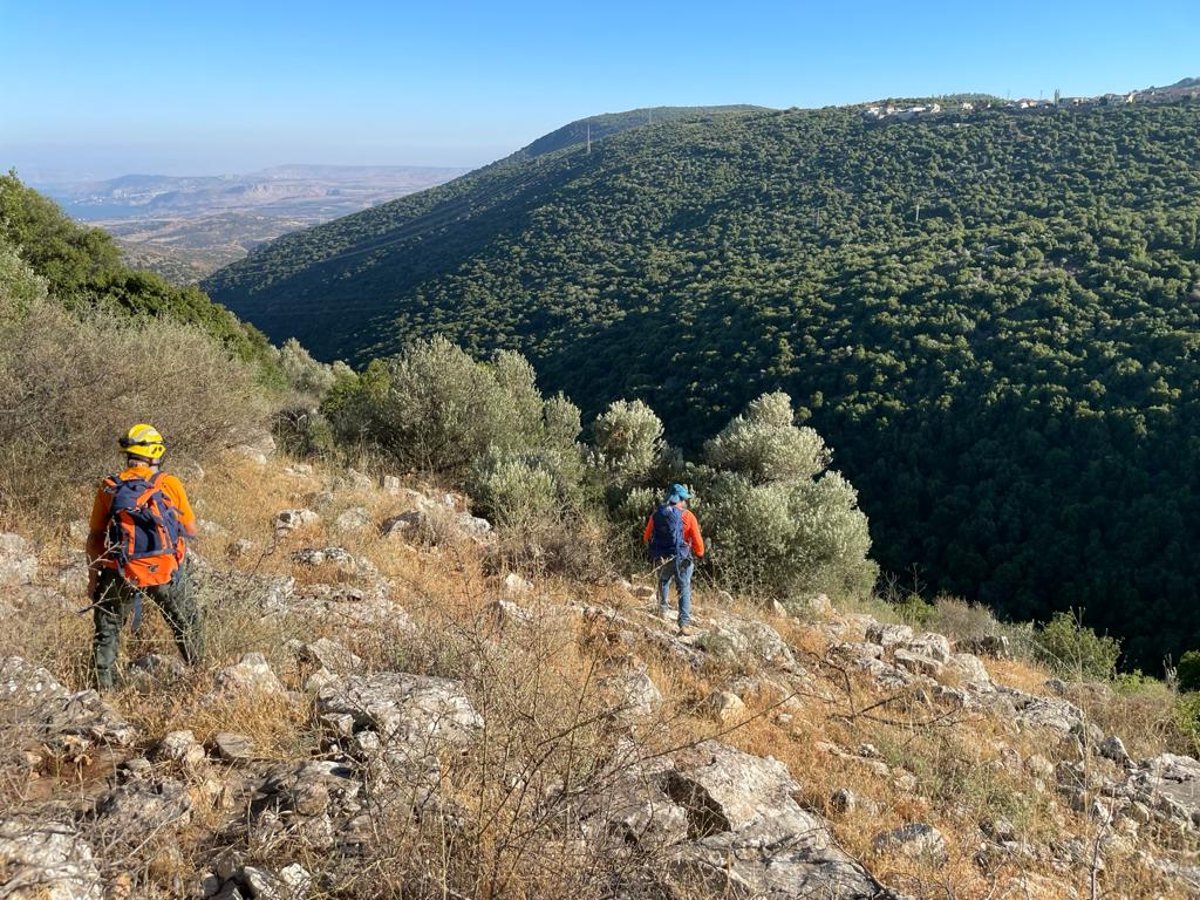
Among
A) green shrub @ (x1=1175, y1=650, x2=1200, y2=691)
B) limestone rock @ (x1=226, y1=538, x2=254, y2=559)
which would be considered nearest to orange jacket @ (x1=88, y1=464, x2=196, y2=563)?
limestone rock @ (x1=226, y1=538, x2=254, y2=559)

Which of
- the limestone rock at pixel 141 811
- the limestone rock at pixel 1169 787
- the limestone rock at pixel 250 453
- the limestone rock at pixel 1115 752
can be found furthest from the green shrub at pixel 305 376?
the limestone rock at pixel 1169 787

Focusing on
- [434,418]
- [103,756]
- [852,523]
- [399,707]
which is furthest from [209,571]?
[852,523]

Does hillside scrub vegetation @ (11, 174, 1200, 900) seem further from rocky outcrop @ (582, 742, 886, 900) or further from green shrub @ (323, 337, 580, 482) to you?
green shrub @ (323, 337, 580, 482)

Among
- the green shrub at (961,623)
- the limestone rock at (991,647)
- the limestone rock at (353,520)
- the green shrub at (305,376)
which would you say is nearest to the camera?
the limestone rock at (353,520)

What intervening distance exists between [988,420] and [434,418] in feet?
73.4

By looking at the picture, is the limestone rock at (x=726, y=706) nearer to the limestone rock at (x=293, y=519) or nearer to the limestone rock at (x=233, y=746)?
the limestone rock at (x=233, y=746)

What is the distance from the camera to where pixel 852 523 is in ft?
32.3

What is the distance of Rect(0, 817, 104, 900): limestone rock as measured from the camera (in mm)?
1933

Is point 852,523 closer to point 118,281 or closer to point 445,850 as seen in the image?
point 445,850

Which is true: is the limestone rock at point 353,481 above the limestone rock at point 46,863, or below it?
below

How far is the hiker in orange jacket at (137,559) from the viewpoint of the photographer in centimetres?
360

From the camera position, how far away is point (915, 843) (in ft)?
10.0

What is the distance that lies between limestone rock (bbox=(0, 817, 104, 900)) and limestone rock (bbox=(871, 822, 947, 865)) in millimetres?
3000

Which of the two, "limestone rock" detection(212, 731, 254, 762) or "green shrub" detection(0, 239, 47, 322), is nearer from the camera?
"limestone rock" detection(212, 731, 254, 762)
